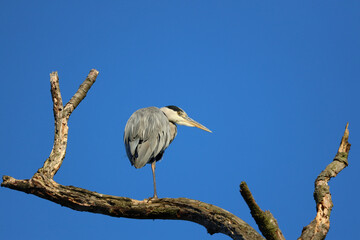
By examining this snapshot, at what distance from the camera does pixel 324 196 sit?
4566 mm

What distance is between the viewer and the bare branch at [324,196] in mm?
4305

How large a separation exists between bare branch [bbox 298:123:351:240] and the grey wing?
2.79 metres

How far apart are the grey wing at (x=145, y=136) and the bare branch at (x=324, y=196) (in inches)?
110

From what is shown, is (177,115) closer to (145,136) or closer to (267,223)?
(145,136)

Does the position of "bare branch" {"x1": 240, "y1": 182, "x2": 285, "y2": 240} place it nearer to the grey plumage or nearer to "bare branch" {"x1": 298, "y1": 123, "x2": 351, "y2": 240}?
"bare branch" {"x1": 298, "y1": 123, "x2": 351, "y2": 240}

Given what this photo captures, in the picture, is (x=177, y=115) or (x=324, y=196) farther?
(x=177, y=115)

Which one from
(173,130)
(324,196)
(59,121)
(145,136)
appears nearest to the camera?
(324,196)

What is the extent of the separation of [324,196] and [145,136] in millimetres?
3132

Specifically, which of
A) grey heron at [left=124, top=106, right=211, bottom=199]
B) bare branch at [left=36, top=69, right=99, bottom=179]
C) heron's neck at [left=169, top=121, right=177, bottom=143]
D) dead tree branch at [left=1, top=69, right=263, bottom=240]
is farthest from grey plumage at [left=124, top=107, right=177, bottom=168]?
dead tree branch at [left=1, top=69, right=263, bottom=240]

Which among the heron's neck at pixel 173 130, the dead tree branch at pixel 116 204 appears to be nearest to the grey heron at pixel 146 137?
the heron's neck at pixel 173 130

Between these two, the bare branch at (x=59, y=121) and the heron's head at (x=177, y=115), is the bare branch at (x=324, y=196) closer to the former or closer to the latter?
the bare branch at (x=59, y=121)

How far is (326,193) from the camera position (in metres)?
4.59

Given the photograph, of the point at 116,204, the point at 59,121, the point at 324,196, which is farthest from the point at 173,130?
the point at 324,196

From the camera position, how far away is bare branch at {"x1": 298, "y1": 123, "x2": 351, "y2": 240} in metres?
4.30
